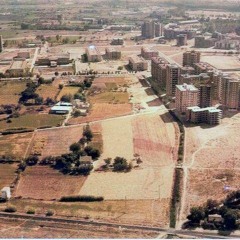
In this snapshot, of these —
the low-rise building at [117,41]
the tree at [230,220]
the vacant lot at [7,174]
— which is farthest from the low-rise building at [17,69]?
the tree at [230,220]

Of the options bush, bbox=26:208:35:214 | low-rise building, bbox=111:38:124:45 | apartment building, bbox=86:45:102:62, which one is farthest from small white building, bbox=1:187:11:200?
low-rise building, bbox=111:38:124:45

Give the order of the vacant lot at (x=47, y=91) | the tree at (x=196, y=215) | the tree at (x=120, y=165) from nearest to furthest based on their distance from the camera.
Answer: the tree at (x=196, y=215) → the tree at (x=120, y=165) → the vacant lot at (x=47, y=91)

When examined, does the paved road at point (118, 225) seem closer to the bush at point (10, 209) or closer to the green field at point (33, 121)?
the bush at point (10, 209)

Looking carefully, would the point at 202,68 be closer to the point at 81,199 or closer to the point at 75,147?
the point at 75,147

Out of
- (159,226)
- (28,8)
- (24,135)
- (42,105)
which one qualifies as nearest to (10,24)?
(28,8)

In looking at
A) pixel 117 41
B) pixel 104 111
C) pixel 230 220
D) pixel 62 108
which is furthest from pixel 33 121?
pixel 117 41

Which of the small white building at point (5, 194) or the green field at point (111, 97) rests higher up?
the green field at point (111, 97)

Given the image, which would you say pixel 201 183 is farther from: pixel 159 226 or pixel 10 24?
pixel 10 24
